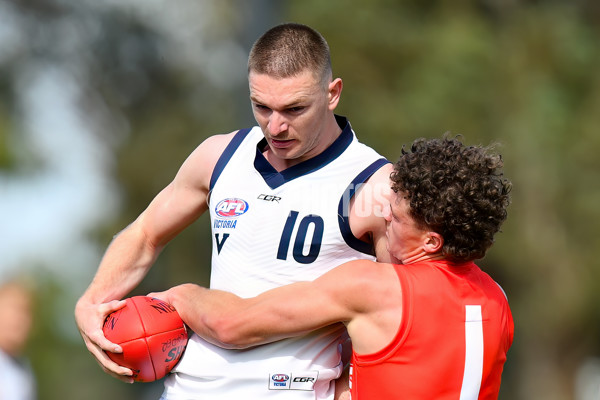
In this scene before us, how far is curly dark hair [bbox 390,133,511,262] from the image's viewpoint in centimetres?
381

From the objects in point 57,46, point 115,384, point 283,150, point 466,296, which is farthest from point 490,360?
point 115,384

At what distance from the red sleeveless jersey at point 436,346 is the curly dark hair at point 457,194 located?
0.59 ft

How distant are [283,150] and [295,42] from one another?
573mm

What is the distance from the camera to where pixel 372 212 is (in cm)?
418

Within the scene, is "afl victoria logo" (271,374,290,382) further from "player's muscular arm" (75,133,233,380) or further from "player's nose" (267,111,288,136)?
"player's nose" (267,111,288,136)

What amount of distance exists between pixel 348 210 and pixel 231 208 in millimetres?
634

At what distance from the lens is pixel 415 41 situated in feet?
66.3

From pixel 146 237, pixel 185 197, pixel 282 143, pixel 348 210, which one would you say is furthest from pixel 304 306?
pixel 146 237

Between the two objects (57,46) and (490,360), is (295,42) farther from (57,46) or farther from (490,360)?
(57,46)

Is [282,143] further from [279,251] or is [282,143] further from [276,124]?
[279,251]

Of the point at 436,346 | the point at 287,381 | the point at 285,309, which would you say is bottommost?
the point at 287,381

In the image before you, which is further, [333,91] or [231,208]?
[333,91]

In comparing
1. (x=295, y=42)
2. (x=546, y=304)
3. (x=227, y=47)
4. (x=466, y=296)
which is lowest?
(x=546, y=304)

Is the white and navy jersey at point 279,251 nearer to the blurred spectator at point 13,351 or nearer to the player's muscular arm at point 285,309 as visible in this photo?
the player's muscular arm at point 285,309
